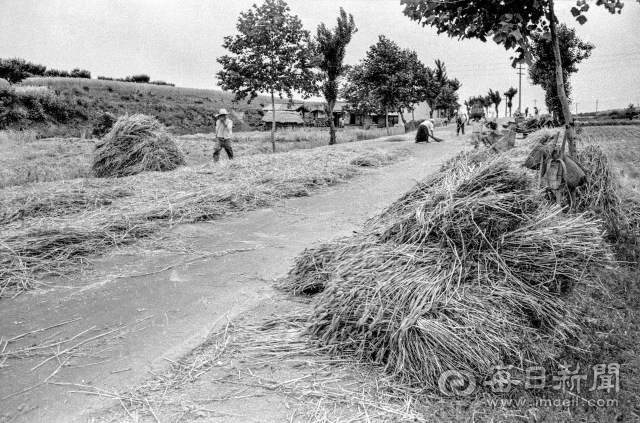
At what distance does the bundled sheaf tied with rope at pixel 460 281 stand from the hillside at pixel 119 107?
38486 millimetres

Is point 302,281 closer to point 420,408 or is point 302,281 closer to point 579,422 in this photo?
point 420,408

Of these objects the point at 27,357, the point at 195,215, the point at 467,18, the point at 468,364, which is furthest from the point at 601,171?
the point at 27,357

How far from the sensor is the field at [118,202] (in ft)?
17.5

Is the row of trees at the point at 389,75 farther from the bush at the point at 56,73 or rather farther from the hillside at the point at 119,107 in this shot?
the bush at the point at 56,73

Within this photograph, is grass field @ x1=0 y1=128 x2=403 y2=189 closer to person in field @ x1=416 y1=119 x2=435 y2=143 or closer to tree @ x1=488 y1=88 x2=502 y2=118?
person in field @ x1=416 y1=119 x2=435 y2=143

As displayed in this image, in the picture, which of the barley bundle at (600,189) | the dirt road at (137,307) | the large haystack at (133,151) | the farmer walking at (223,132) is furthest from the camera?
the farmer walking at (223,132)

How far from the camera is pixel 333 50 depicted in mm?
26906

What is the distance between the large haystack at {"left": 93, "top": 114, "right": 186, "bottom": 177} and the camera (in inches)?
485

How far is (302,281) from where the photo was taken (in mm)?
4535

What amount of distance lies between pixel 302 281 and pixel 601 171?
436 cm

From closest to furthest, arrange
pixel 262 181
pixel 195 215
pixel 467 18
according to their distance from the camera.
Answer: pixel 467 18, pixel 195 215, pixel 262 181
